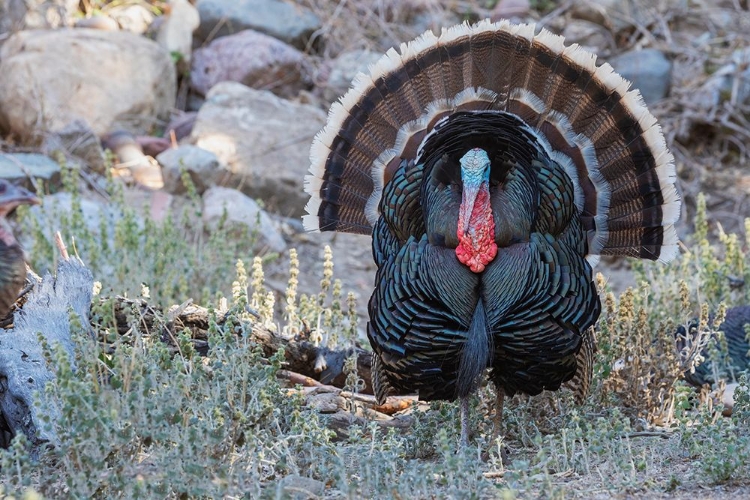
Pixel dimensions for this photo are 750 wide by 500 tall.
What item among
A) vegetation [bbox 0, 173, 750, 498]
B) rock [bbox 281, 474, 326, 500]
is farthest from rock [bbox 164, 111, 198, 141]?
rock [bbox 281, 474, 326, 500]

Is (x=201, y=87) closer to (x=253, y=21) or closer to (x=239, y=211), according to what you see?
(x=253, y=21)

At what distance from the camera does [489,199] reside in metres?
4.23

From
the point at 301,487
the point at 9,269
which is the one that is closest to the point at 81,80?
the point at 9,269

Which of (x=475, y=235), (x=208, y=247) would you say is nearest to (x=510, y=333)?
(x=475, y=235)

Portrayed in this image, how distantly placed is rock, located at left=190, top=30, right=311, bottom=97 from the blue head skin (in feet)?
24.3

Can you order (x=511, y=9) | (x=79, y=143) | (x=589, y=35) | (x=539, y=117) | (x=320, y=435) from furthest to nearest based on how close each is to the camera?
(x=511, y=9)
(x=589, y=35)
(x=79, y=143)
(x=539, y=117)
(x=320, y=435)

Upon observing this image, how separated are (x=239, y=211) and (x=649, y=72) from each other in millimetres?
5133

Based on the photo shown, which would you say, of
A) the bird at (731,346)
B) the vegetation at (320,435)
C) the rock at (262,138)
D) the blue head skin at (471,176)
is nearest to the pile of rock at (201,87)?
the rock at (262,138)

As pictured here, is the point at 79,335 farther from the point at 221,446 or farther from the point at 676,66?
the point at 676,66

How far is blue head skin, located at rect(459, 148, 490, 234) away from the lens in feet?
13.7

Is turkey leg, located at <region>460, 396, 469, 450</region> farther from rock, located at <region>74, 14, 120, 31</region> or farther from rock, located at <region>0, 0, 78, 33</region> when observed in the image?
rock, located at <region>0, 0, 78, 33</region>

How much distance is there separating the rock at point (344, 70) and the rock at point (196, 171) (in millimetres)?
2102

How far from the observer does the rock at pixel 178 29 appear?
11.4m

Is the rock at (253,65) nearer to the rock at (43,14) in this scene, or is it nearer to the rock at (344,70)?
the rock at (344,70)
